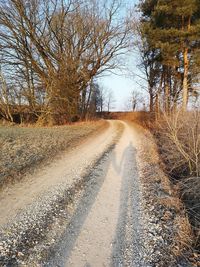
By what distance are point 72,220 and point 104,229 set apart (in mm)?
552

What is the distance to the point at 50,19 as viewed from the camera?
16.4 metres

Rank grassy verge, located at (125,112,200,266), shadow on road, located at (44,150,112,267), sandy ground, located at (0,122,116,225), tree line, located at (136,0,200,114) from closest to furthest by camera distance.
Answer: shadow on road, located at (44,150,112,267), grassy verge, located at (125,112,200,266), sandy ground, located at (0,122,116,225), tree line, located at (136,0,200,114)

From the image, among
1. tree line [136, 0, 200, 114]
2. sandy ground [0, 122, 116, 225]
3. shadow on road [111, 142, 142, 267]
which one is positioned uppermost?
tree line [136, 0, 200, 114]

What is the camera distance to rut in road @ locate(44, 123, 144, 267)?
2.24 metres

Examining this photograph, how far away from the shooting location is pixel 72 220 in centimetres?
291

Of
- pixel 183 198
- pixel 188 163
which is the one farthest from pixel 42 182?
pixel 188 163

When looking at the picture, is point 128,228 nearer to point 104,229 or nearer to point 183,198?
point 104,229

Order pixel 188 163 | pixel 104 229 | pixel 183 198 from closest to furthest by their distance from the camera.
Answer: pixel 104 229 < pixel 183 198 < pixel 188 163

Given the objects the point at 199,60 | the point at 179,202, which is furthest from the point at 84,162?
the point at 199,60

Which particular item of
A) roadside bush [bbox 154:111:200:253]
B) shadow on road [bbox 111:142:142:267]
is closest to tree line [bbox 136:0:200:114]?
roadside bush [bbox 154:111:200:253]

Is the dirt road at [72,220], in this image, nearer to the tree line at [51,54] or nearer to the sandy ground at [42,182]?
the sandy ground at [42,182]

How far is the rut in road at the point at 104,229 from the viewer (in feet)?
7.34

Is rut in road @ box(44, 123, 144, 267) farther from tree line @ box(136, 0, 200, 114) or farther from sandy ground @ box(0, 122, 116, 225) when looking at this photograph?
tree line @ box(136, 0, 200, 114)

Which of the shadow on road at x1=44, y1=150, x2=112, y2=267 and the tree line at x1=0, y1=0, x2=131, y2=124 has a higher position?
the tree line at x1=0, y1=0, x2=131, y2=124
